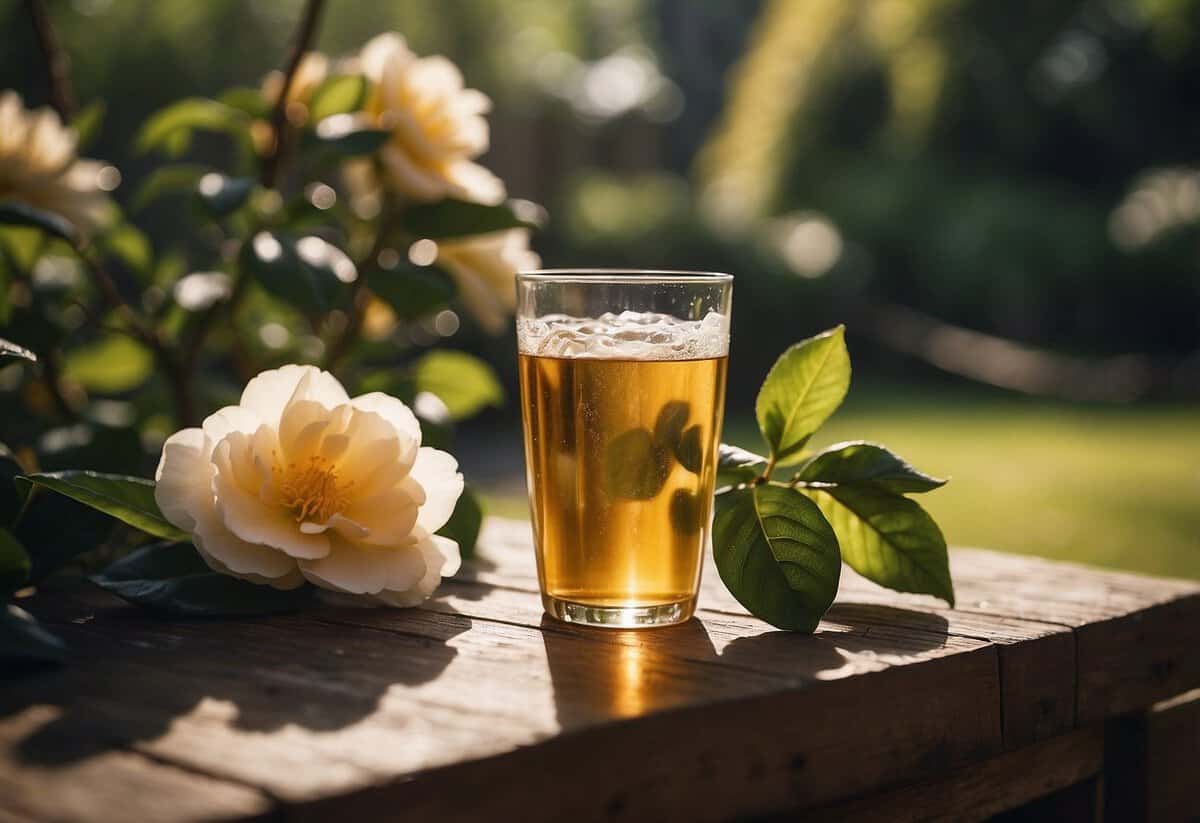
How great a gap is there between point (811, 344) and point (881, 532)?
185 millimetres

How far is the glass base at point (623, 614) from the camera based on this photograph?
112 centimetres

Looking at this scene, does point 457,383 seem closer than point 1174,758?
No

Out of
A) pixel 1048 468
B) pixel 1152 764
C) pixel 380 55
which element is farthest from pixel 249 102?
pixel 1048 468

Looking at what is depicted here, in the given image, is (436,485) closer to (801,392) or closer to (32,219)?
(801,392)

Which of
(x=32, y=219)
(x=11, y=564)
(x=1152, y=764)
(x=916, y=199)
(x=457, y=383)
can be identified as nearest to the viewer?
(x=11, y=564)

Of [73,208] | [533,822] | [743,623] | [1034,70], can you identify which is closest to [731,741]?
[533,822]

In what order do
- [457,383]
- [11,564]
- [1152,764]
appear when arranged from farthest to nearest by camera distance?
1. [457,383]
2. [1152,764]
3. [11,564]

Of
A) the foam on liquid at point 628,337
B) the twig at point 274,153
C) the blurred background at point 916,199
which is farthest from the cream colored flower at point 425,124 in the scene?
the blurred background at point 916,199

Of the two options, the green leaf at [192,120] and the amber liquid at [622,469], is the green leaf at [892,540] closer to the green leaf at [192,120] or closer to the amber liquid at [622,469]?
the amber liquid at [622,469]

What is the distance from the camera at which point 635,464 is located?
43.0 inches

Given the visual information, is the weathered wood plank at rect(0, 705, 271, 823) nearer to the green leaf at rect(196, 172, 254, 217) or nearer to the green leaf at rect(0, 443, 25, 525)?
the green leaf at rect(0, 443, 25, 525)

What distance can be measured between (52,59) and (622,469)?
3.81 feet

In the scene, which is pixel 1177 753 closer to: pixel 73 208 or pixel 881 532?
pixel 881 532

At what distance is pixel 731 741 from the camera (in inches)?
34.8
